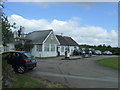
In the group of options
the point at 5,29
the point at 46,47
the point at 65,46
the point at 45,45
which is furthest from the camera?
the point at 65,46

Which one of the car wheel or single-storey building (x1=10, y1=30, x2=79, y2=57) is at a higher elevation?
single-storey building (x1=10, y1=30, x2=79, y2=57)

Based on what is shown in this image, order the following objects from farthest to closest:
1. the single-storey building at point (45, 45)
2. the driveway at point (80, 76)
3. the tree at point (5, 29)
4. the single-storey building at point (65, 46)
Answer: the single-storey building at point (65, 46), the single-storey building at point (45, 45), the tree at point (5, 29), the driveway at point (80, 76)

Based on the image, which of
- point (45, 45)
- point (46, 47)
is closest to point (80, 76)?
point (45, 45)

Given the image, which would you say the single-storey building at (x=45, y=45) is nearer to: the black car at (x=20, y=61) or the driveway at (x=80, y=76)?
the driveway at (x=80, y=76)

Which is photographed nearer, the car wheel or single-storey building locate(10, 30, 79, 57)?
the car wheel

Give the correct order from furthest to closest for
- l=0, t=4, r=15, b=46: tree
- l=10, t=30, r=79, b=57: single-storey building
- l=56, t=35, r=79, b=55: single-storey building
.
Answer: l=56, t=35, r=79, b=55: single-storey building
l=10, t=30, r=79, b=57: single-storey building
l=0, t=4, r=15, b=46: tree

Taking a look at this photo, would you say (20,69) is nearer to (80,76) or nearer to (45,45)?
(80,76)

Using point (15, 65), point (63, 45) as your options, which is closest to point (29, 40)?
point (63, 45)

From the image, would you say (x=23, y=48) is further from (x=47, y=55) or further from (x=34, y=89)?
(x=34, y=89)

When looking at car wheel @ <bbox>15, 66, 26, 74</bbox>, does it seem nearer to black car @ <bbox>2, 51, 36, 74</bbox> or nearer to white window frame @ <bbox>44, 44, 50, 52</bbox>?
black car @ <bbox>2, 51, 36, 74</bbox>

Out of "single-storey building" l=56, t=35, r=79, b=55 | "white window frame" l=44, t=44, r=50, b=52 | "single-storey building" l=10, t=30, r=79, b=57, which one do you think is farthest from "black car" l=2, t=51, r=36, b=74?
"single-storey building" l=56, t=35, r=79, b=55

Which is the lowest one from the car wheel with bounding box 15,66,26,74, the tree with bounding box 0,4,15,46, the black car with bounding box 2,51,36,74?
the car wheel with bounding box 15,66,26,74

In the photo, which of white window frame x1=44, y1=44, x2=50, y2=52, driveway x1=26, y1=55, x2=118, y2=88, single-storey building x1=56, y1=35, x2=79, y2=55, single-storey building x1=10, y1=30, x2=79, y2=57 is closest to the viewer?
driveway x1=26, y1=55, x2=118, y2=88

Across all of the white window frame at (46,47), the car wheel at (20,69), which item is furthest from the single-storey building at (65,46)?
the car wheel at (20,69)
